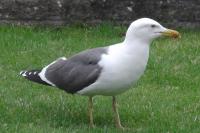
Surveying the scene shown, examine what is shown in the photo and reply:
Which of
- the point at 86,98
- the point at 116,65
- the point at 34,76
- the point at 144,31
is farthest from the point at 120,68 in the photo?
the point at 86,98

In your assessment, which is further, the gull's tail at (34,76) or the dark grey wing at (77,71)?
the gull's tail at (34,76)

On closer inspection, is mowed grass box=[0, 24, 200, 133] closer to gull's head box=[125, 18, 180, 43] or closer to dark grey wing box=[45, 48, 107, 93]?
dark grey wing box=[45, 48, 107, 93]

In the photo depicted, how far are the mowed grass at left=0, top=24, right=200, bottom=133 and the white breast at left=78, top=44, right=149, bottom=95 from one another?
45cm

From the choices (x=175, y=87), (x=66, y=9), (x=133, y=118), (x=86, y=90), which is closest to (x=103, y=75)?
(x=86, y=90)

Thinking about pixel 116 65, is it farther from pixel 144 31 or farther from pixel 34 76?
pixel 34 76

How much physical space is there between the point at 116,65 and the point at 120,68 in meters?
0.05

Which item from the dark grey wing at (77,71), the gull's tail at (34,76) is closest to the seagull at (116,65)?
the dark grey wing at (77,71)

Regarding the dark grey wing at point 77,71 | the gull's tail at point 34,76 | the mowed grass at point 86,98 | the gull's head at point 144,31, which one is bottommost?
the mowed grass at point 86,98

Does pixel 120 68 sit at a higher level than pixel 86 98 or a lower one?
higher

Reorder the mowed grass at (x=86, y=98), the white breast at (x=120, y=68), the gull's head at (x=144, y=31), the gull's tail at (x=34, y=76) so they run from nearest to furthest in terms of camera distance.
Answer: the white breast at (x=120, y=68) → the gull's head at (x=144, y=31) → the mowed grass at (x=86, y=98) → the gull's tail at (x=34, y=76)

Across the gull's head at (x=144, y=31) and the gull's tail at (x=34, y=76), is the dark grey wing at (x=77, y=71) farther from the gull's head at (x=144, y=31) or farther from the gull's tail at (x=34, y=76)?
the gull's head at (x=144, y=31)

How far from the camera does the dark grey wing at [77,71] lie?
267 inches

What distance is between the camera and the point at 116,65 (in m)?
6.58

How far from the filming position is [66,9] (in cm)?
1141
